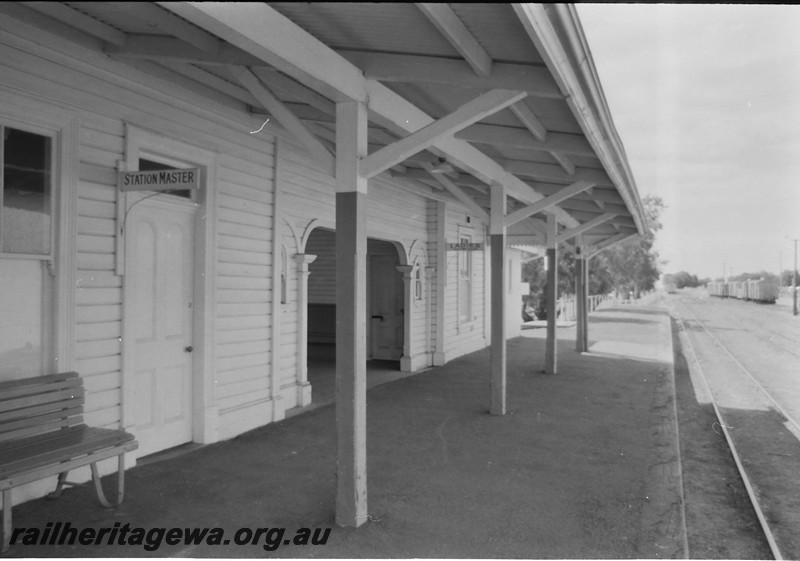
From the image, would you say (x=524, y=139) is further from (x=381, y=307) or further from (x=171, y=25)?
(x=381, y=307)

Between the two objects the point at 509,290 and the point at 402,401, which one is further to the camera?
the point at 509,290

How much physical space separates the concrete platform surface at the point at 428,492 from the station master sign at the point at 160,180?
2.23 m

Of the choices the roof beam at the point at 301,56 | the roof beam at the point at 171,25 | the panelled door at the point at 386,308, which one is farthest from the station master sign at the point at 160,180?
the panelled door at the point at 386,308

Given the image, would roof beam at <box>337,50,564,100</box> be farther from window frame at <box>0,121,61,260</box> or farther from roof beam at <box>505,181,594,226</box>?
roof beam at <box>505,181,594,226</box>

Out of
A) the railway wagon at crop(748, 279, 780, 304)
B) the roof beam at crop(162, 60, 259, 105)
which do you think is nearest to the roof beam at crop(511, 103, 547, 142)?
the roof beam at crop(162, 60, 259, 105)

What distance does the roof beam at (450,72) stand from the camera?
4.18m

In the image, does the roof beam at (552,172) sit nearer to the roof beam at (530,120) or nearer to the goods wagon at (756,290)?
the roof beam at (530,120)

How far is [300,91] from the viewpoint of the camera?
16.4 feet

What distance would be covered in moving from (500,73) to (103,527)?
12.9 feet

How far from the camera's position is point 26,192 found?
170 inches

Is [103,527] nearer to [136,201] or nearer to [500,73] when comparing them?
[136,201]

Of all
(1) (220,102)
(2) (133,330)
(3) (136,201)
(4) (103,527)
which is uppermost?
(1) (220,102)

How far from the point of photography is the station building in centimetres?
396

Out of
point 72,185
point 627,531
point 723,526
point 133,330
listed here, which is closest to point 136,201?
point 72,185
